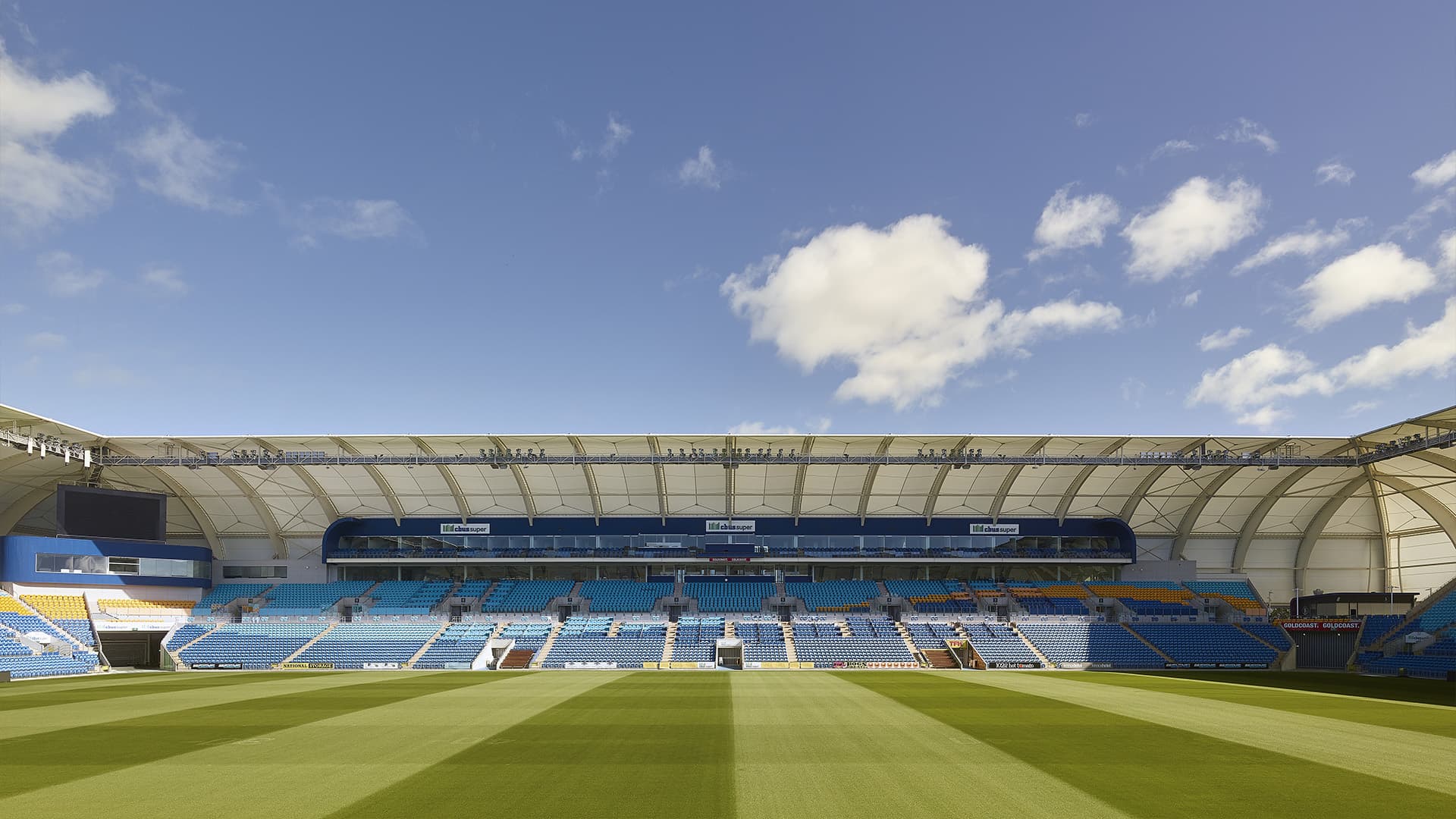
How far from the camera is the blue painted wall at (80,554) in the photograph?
152 feet

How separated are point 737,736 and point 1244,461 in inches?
1542

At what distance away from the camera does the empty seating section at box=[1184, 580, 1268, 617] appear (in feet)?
180

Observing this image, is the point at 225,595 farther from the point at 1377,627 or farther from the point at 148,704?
the point at 1377,627

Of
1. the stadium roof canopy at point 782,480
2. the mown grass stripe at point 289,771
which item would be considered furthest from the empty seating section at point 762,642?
the mown grass stripe at point 289,771

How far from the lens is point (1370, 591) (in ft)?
189

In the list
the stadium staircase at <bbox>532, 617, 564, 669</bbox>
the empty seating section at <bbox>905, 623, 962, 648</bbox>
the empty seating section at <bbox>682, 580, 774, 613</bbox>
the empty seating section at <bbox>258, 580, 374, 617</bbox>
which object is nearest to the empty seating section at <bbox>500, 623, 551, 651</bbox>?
the stadium staircase at <bbox>532, 617, 564, 669</bbox>

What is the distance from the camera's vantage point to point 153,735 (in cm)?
1833

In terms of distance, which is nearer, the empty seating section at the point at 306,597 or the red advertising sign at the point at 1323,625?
the red advertising sign at the point at 1323,625

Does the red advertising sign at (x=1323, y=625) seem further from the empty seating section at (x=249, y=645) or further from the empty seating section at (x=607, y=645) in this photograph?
the empty seating section at (x=249, y=645)

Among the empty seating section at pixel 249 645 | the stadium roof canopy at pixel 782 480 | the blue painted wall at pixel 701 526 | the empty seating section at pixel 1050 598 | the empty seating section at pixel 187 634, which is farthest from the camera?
the blue painted wall at pixel 701 526

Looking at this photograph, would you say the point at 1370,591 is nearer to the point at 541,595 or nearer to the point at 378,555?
the point at 541,595

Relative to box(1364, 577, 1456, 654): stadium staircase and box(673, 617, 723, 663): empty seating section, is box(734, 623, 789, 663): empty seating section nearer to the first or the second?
box(673, 617, 723, 663): empty seating section

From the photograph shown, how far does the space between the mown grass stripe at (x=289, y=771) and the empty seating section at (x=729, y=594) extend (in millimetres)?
34511

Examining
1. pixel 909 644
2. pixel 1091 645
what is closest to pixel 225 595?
pixel 909 644
